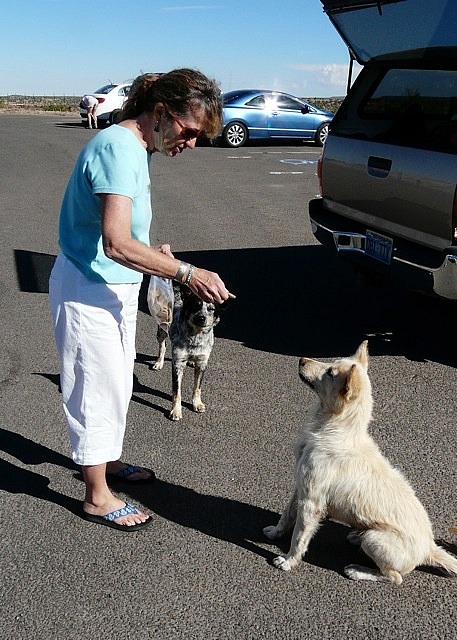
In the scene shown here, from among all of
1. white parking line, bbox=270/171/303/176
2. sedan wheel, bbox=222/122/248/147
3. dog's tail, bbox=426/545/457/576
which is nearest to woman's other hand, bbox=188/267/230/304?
dog's tail, bbox=426/545/457/576

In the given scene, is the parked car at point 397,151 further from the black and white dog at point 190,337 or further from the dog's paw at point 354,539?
the dog's paw at point 354,539

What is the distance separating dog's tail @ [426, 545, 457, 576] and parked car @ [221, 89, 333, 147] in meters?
18.2

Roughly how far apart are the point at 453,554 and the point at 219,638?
124 cm

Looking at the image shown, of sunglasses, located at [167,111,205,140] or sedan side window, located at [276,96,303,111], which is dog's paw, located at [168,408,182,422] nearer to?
sunglasses, located at [167,111,205,140]

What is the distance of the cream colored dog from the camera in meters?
2.80

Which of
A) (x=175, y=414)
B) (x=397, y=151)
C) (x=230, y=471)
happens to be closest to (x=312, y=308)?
(x=397, y=151)

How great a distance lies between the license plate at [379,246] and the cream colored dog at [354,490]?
2.38 meters

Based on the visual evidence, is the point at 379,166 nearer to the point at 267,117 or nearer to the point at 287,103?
the point at 267,117

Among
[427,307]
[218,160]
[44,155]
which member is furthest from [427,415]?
[44,155]

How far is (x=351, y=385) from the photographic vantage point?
279 cm

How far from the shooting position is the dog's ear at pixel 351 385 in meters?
2.76

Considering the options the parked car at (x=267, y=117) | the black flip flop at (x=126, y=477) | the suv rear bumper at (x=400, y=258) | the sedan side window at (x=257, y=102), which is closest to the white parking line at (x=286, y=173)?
the parked car at (x=267, y=117)

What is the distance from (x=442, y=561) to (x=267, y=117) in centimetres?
1906

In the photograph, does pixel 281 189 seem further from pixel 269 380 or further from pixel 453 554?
pixel 453 554
